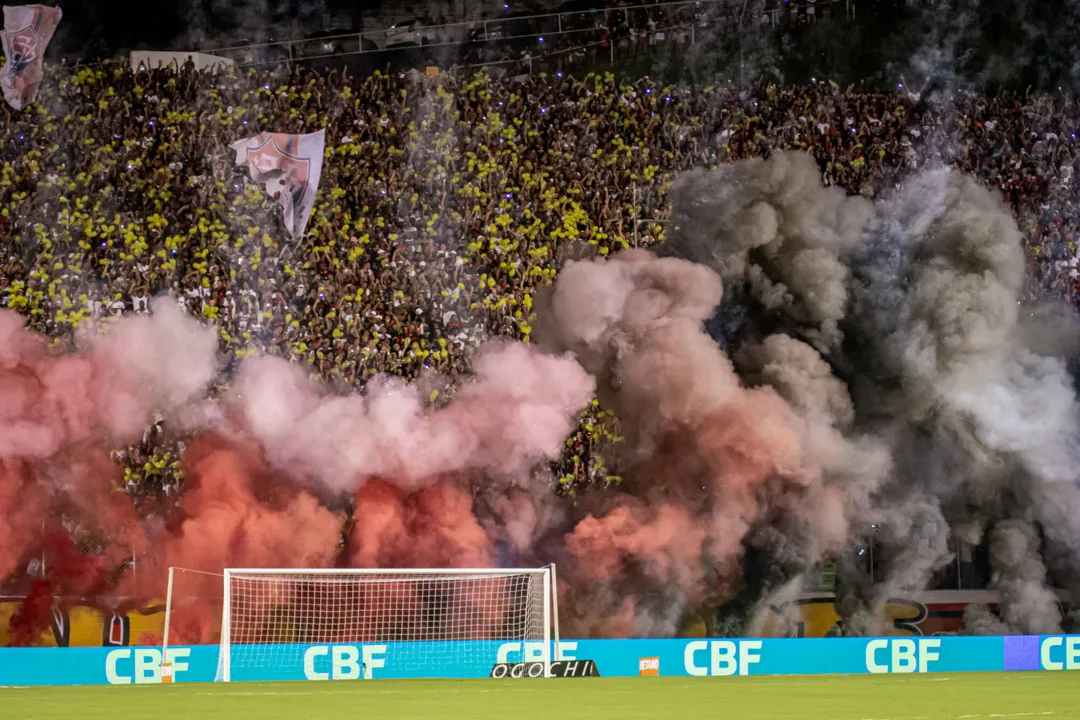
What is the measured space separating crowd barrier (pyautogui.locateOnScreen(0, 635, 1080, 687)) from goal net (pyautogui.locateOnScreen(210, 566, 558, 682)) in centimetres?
2

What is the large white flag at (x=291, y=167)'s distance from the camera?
15.8 meters

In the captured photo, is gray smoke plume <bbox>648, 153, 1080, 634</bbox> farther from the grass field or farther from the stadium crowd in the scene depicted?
the grass field

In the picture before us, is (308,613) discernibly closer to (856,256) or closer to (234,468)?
(234,468)

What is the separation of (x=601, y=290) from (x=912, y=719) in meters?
9.68

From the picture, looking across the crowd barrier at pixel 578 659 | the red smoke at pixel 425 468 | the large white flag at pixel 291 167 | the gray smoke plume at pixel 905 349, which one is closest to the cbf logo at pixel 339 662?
the crowd barrier at pixel 578 659

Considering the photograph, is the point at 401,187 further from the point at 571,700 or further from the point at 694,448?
the point at 571,700

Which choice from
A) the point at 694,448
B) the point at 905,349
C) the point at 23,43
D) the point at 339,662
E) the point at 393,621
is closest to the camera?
the point at 339,662

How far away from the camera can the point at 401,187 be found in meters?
16.7

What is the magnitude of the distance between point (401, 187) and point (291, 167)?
4.83 feet

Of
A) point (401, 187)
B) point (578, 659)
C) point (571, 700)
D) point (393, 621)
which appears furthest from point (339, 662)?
point (401, 187)

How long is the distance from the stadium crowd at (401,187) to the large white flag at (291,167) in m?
0.34

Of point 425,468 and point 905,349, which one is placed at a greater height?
point 905,349

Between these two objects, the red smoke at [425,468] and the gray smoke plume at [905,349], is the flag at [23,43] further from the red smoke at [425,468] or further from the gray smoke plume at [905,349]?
the gray smoke plume at [905,349]

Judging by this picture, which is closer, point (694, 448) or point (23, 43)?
point (23, 43)
